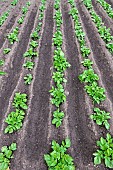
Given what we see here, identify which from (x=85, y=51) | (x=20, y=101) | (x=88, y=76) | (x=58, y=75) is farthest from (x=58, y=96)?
(x=85, y=51)

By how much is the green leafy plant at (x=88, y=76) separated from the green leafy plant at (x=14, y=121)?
2.08 m

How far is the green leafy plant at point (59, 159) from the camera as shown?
4.04 metres

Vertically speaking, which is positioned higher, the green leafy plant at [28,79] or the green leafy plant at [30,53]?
the green leafy plant at [30,53]

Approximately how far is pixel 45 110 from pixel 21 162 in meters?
1.52

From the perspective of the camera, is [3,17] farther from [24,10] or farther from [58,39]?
[58,39]

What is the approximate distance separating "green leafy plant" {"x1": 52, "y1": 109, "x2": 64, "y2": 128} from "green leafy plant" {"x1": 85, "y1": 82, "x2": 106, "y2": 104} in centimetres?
108

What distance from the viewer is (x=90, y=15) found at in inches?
371

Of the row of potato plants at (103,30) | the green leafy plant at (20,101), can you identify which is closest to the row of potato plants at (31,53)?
the green leafy plant at (20,101)

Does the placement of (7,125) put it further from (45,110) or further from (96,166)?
(96,166)

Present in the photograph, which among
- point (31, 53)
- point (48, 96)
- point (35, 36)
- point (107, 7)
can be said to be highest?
point (107, 7)

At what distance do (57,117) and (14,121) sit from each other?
109cm

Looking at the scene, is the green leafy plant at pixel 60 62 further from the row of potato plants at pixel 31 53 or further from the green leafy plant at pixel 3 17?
the green leafy plant at pixel 3 17

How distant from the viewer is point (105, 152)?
13.8ft

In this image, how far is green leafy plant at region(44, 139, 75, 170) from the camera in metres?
4.04
